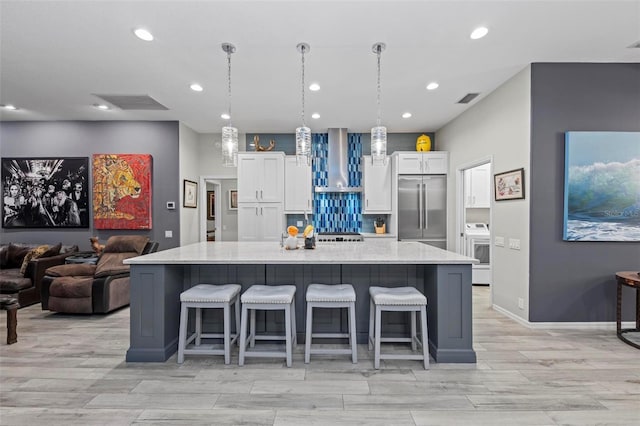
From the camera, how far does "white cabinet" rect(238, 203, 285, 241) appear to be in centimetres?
547

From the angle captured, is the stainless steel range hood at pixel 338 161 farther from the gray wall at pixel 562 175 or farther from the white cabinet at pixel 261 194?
the gray wall at pixel 562 175

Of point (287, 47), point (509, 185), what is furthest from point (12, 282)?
point (509, 185)

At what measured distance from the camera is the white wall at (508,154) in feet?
11.1

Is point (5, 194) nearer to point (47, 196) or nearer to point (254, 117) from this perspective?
point (47, 196)

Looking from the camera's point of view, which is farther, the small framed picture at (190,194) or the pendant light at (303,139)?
the small framed picture at (190,194)

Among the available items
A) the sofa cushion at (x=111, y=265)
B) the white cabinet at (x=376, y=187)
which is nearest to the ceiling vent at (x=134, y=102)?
the sofa cushion at (x=111, y=265)

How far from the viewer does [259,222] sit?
18.0 feet

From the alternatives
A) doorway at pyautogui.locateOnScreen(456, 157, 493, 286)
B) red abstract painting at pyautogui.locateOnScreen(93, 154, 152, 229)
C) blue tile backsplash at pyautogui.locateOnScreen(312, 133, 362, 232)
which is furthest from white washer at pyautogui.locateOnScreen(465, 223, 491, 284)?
red abstract painting at pyautogui.locateOnScreen(93, 154, 152, 229)

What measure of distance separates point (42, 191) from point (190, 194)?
7.60ft

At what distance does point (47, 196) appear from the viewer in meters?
5.10

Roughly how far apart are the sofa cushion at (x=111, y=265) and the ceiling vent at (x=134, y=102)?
2.11m

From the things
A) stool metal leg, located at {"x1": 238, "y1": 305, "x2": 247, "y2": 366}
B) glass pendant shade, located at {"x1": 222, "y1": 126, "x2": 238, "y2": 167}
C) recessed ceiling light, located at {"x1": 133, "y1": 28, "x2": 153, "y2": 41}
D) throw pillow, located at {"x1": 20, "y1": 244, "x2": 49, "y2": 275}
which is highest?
recessed ceiling light, located at {"x1": 133, "y1": 28, "x2": 153, "y2": 41}

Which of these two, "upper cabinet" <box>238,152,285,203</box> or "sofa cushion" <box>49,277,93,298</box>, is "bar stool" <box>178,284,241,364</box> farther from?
"upper cabinet" <box>238,152,285,203</box>

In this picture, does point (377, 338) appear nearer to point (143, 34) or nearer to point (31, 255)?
point (143, 34)
